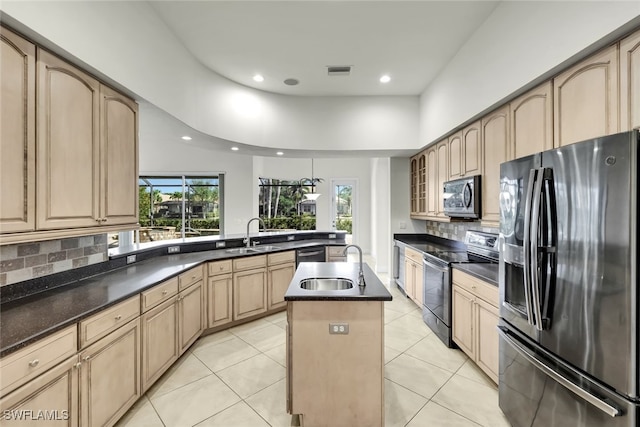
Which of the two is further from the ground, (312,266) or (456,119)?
(456,119)

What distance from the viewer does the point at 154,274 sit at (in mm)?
2451

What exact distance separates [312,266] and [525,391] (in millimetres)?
1761

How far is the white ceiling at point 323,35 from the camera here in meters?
2.39

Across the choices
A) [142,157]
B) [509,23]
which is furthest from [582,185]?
[142,157]

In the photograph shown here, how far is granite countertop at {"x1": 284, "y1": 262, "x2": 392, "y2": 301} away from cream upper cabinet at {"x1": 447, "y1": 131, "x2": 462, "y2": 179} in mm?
1812

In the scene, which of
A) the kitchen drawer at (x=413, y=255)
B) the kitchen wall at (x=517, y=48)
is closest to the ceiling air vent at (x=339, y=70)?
the kitchen wall at (x=517, y=48)

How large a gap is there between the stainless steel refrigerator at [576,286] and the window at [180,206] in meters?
6.31

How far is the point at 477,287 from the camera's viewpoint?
8.04ft

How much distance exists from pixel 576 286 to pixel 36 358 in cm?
262

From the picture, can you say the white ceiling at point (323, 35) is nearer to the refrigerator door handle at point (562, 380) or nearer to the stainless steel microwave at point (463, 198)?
the stainless steel microwave at point (463, 198)

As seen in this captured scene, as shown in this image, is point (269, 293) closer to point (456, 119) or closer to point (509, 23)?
point (456, 119)

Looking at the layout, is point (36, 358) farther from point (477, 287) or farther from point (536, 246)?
point (477, 287)

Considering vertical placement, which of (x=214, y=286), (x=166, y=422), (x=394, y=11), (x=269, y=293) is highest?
(x=394, y=11)

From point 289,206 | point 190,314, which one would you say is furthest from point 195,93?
point 289,206
